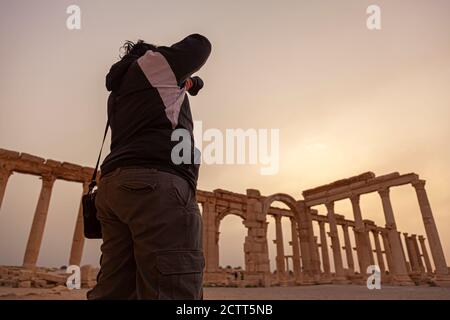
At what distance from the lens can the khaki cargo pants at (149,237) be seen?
1569 mm

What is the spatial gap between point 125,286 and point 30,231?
2053cm

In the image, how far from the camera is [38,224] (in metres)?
18.6

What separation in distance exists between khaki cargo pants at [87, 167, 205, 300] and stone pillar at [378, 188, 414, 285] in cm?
2406

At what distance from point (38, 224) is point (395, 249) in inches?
977

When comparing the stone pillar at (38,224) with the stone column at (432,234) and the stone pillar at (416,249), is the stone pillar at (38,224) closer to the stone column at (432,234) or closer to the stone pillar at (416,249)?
the stone column at (432,234)

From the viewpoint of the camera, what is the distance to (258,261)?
18531 mm

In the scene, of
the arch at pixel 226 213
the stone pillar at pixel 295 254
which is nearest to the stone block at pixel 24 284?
the arch at pixel 226 213

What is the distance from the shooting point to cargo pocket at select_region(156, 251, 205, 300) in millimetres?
1533

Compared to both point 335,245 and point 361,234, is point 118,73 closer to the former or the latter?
point 361,234

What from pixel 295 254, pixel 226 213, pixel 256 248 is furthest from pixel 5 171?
pixel 295 254

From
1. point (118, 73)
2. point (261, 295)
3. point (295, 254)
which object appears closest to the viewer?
point (118, 73)

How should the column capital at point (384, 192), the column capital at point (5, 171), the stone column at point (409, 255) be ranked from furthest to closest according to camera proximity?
the stone column at point (409, 255) → the column capital at point (384, 192) → the column capital at point (5, 171)

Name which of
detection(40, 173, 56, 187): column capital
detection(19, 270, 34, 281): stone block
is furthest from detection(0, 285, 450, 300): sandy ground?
detection(40, 173, 56, 187): column capital
